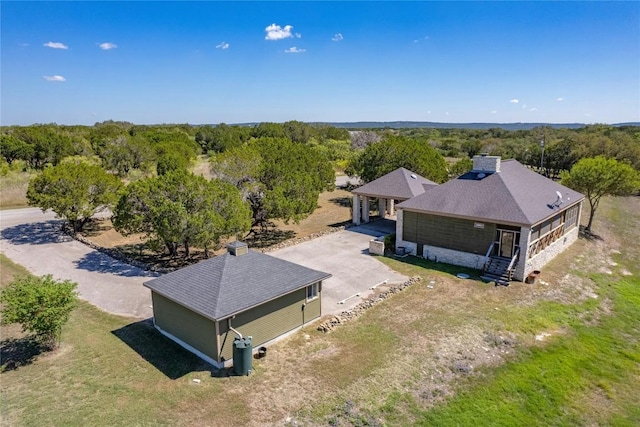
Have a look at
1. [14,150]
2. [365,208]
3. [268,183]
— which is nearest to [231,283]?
[268,183]

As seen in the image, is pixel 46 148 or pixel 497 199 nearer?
pixel 497 199

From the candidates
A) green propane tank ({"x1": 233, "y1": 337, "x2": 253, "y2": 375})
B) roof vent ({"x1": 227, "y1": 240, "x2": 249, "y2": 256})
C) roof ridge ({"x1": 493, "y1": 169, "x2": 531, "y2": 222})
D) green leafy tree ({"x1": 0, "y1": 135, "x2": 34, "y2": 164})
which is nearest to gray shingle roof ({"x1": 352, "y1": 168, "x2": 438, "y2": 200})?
roof ridge ({"x1": 493, "y1": 169, "x2": 531, "y2": 222})

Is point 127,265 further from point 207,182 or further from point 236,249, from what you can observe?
point 236,249

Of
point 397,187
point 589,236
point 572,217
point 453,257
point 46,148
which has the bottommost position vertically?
point 589,236

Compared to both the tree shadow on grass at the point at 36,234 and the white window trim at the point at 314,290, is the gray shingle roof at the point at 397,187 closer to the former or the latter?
the white window trim at the point at 314,290

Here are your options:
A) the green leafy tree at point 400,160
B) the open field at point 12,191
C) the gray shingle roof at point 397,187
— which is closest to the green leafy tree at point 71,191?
the open field at point 12,191

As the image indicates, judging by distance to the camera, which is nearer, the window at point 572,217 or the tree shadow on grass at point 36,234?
the window at point 572,217

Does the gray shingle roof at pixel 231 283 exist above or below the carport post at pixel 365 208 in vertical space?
above
